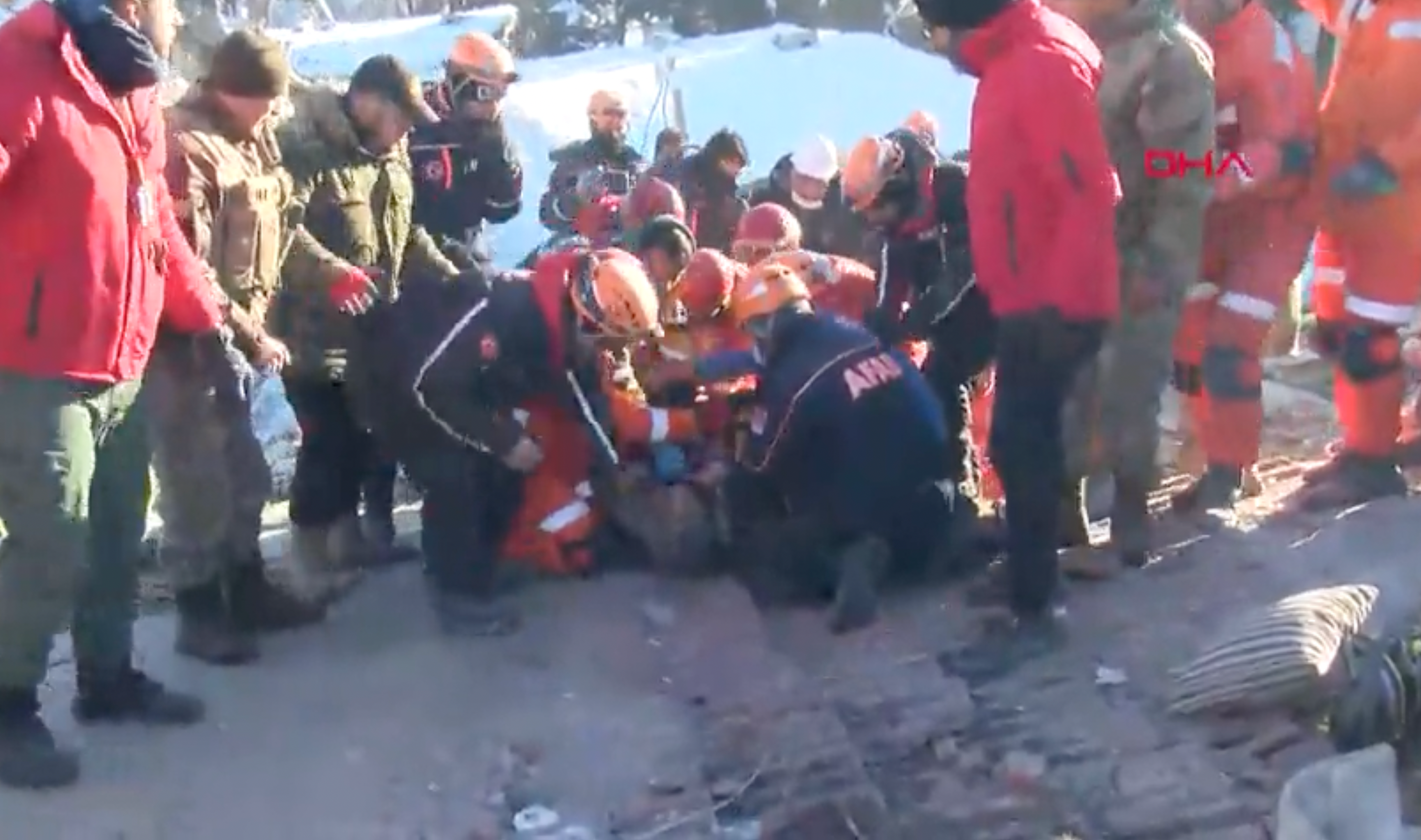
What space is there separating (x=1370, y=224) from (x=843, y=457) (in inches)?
81.6

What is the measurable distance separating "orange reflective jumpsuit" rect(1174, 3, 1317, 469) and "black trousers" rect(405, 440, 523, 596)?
240cm

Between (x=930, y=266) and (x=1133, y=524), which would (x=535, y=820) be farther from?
(x=930, y=266)

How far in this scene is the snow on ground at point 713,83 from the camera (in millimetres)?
17734

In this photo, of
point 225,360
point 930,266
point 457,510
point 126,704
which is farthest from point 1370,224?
point 126,704

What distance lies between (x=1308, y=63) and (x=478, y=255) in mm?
3324

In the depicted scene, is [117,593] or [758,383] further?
[758,383]

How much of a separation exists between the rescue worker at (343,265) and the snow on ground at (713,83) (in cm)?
1043

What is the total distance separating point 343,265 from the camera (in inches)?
206

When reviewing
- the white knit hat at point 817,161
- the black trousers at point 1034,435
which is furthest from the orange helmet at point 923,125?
the black trousers at point 1034,435

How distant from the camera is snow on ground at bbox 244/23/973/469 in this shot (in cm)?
1773

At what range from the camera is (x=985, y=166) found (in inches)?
173

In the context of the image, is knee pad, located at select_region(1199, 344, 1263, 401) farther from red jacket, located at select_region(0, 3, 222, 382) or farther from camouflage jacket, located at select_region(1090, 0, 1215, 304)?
red jacket, located at select_region(0, 3, 222, 382)

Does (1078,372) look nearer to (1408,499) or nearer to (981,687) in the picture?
(981,687)

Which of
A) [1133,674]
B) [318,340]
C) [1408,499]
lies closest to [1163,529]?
[1408,499]
